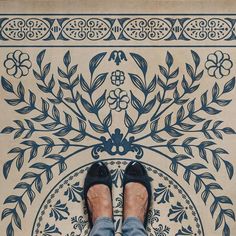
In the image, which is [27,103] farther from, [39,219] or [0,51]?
[39,219]

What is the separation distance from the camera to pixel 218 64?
132cm

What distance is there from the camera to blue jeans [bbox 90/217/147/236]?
4.01 feet

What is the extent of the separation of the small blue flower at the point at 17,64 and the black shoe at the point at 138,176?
320 mm

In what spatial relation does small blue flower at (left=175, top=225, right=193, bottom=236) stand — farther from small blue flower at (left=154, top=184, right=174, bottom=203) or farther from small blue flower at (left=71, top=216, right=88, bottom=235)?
small blue flower at (left=71, top=216, right=88, bottom=235)

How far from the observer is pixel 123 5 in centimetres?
132

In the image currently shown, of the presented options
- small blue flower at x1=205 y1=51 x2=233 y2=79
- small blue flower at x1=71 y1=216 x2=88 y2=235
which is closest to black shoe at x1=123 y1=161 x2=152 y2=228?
small blue flower at x1=71 y1=216 x2=88 y2=235

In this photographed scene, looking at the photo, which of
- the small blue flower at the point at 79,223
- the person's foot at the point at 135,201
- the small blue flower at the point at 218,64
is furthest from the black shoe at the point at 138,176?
the small blue flower at the point at 218,64

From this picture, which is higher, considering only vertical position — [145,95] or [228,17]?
[228,17]

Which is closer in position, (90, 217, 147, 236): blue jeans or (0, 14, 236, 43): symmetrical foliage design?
(90, 217, 147, 236): blue jeans

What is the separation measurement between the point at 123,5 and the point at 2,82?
0.33 meters

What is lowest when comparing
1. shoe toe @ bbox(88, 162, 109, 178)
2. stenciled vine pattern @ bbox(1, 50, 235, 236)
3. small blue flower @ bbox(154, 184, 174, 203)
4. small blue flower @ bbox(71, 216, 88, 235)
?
small blue flower @ bbox(71, 216, 88, 235)

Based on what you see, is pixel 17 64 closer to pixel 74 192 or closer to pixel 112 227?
pixel 74 192

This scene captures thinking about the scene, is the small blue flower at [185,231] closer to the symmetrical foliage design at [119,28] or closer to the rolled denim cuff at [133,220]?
the rolled denim cuff at [133,220]

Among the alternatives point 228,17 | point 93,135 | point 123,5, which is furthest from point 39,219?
point 228,17
